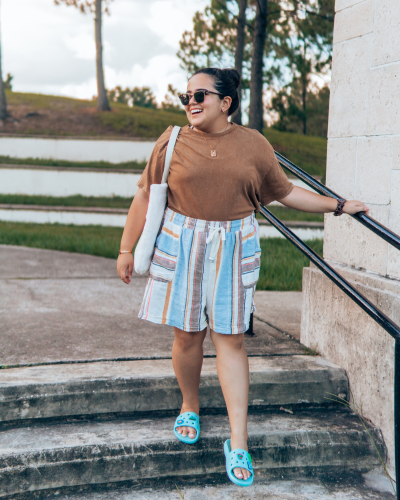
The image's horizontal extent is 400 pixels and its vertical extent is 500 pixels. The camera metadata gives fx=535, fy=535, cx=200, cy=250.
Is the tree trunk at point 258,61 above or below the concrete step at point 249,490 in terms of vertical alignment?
above

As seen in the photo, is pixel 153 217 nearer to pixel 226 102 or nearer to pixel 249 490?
pixel 226 102

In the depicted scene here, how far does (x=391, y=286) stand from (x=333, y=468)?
86cm

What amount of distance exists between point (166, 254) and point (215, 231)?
0.22m

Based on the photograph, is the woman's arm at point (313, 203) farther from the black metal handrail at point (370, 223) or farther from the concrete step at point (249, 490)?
the concrete step at point (249, 490)

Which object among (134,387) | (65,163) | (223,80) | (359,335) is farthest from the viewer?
(65,163)

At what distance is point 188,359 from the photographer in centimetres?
227

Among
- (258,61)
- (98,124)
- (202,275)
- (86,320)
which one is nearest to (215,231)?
(202,275)

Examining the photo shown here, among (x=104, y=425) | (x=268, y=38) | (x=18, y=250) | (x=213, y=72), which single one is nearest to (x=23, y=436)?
(x=104, y=425)

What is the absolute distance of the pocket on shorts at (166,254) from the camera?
214cm

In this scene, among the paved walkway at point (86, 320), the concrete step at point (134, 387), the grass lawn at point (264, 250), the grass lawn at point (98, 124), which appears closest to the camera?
the concrete step at point (134, 387)

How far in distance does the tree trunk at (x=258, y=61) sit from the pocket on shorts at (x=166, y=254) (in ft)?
40.8

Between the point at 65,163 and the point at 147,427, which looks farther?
the point at 65,163

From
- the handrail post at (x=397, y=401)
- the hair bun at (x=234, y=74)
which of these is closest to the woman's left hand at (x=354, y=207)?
the handrail post at (x=397, y=401)

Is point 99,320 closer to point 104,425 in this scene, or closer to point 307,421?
point 104,425
